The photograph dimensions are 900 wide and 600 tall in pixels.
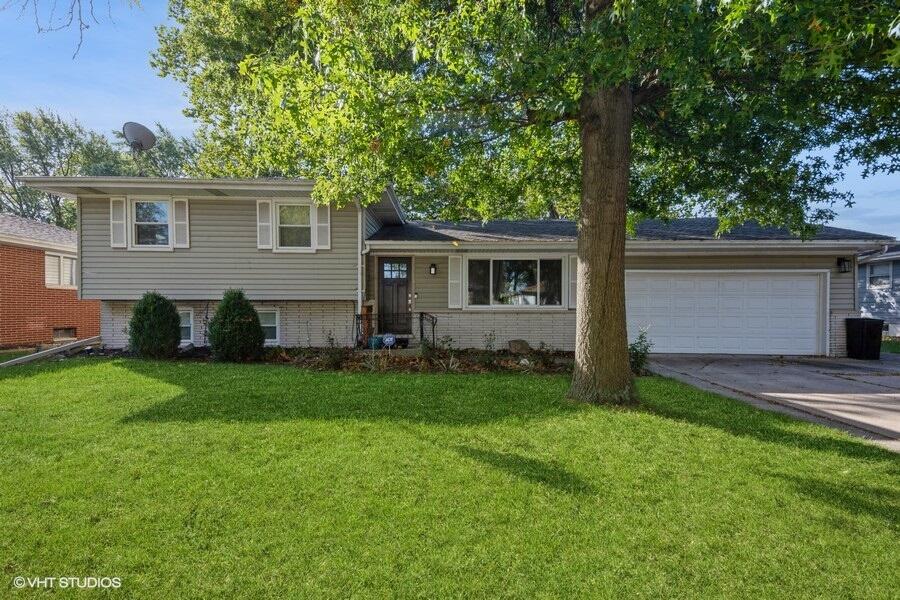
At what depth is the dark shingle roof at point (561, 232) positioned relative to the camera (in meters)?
11.3

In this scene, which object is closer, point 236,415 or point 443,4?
point 236,415

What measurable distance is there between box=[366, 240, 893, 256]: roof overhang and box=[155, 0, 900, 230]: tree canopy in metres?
1.49

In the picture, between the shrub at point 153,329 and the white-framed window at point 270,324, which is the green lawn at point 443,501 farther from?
the white-framed window at point 270,324

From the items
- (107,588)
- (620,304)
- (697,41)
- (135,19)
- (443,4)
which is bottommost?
(107,588)

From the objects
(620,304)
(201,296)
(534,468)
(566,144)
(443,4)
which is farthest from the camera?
(201,296)

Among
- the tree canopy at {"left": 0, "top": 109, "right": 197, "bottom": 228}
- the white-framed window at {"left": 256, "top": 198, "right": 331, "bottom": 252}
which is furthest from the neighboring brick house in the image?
the tree canopy at {"left": 0, "top": 109, "right": 197, "bottom": 228}

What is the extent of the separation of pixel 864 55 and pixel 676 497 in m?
5.22

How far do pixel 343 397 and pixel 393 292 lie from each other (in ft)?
20.1

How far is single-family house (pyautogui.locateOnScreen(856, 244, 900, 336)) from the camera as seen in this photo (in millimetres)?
18297

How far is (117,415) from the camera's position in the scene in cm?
537

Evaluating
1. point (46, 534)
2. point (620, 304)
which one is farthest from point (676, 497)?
point (46, 534)

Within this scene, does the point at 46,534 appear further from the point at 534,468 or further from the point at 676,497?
the point at 676,497

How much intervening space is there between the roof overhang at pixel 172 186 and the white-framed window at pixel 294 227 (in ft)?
1.38

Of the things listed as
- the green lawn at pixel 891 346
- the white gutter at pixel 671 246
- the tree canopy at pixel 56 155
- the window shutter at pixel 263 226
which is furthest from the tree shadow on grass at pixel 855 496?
the tree canopy at pixel 56 155
